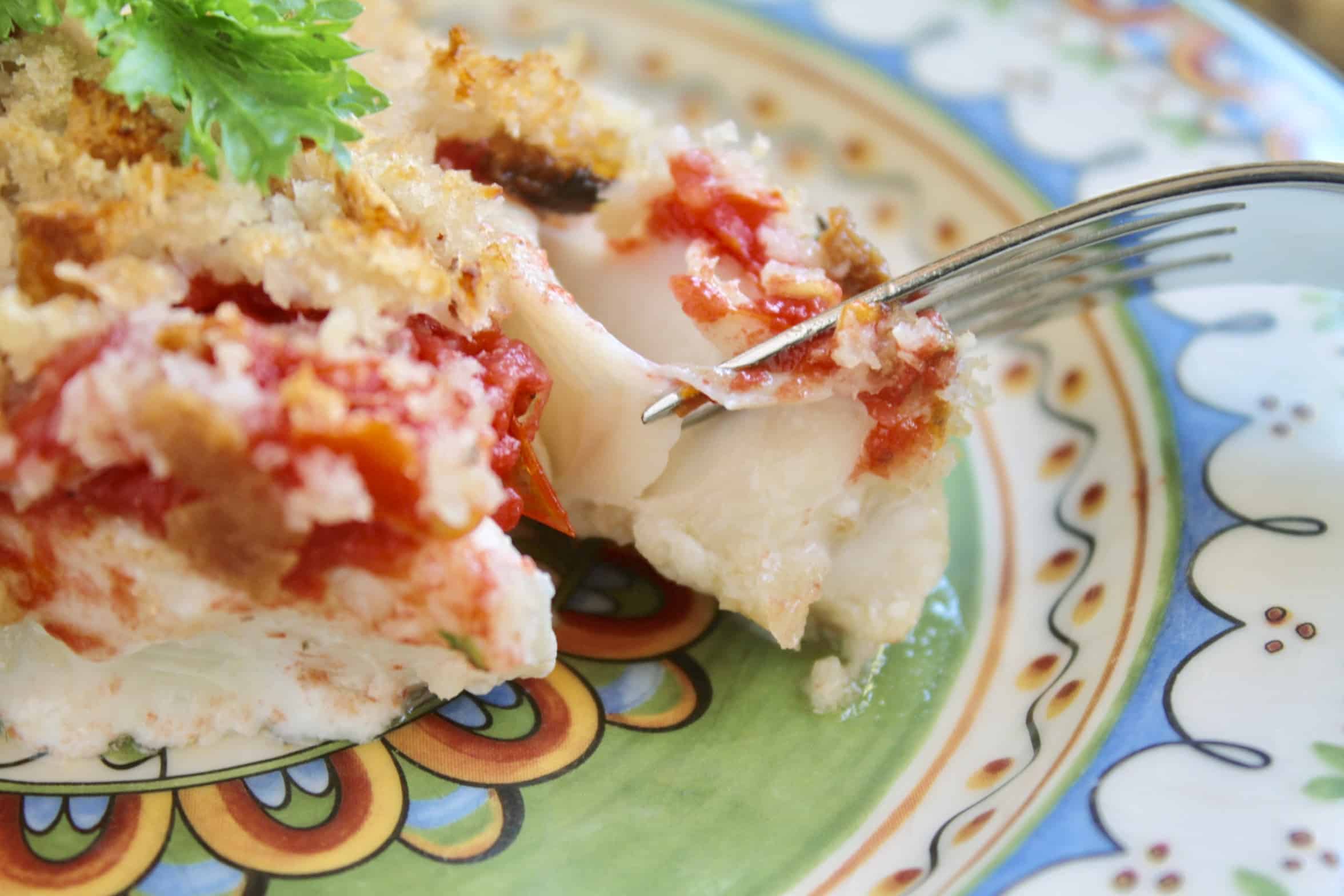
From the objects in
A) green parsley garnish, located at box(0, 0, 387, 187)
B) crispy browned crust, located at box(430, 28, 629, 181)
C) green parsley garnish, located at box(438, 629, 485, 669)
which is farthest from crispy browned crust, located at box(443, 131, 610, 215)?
green parsley garnish, located at box(438, 629, 485, 669)

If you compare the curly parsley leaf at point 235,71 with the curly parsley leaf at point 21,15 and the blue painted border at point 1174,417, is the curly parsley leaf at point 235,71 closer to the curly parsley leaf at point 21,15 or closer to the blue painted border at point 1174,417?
the curly parsley leaf at point 21,15

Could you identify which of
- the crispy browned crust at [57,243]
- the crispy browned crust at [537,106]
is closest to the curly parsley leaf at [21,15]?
the crispy browned crust at [57,243]

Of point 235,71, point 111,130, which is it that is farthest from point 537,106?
point 111,130

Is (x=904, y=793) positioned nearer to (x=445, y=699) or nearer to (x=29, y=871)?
(x=445, y=699)

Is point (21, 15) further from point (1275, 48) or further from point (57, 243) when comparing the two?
point (1275, 48)

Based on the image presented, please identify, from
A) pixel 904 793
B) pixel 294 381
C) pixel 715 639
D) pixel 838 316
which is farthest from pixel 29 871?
pixel 838 316

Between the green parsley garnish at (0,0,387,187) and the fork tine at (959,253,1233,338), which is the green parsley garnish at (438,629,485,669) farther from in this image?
the fork tine at (959,253,1233,338)
